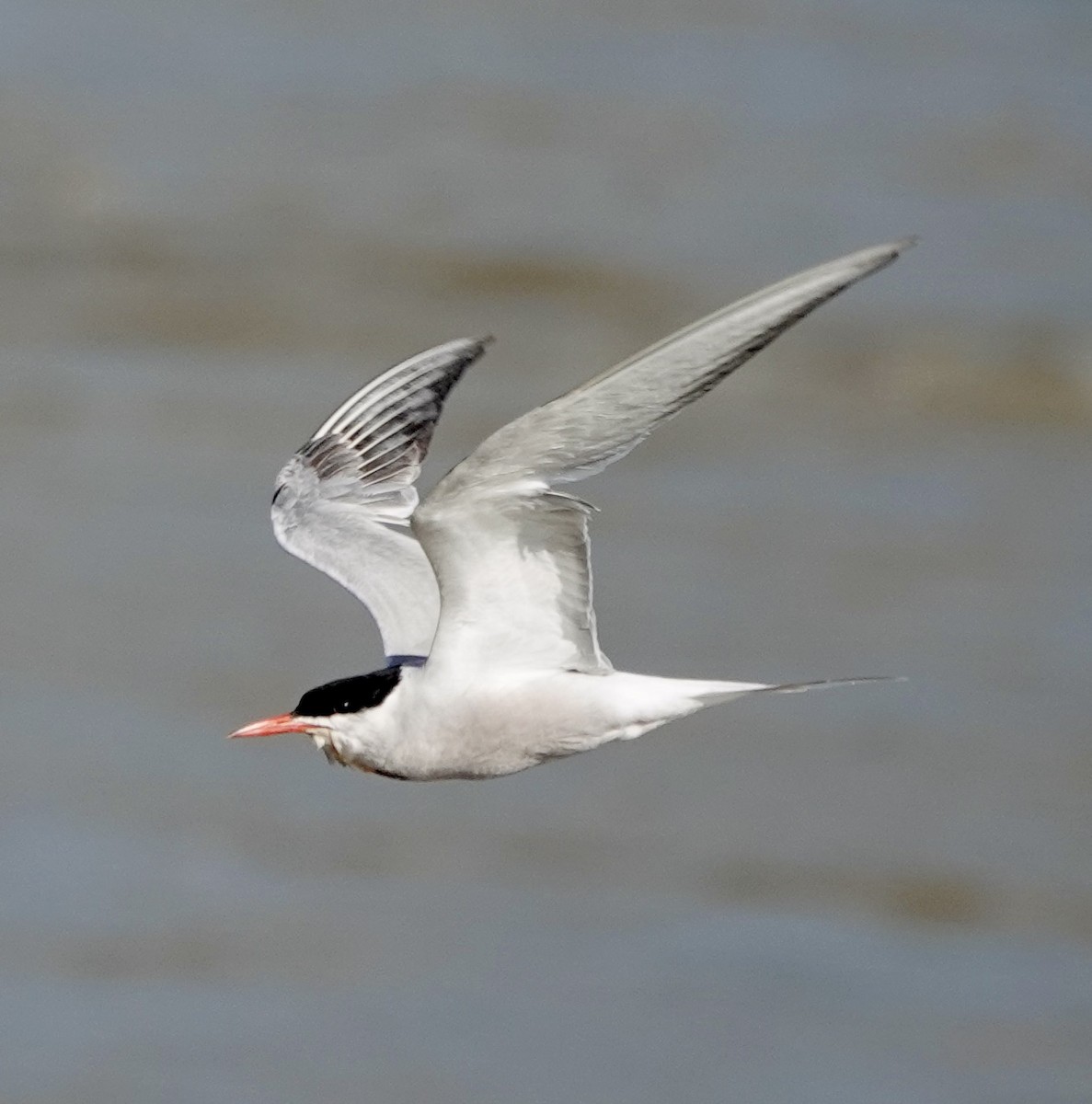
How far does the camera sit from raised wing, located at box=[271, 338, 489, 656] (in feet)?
21.1

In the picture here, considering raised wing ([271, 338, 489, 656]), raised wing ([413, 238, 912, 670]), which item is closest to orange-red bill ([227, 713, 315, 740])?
raised wing ([413, 238, 912, 670])

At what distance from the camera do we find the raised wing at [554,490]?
475 cm

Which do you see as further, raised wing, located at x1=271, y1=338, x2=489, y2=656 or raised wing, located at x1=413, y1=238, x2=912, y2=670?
raised wing, located at x1=271, y1=338, x2=489, y2=656

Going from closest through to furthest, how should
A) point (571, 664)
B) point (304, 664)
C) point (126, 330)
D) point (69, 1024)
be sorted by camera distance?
1. point (571, 664)
2. point (69, 1024)
3. point (304, 664)
4. point (126, 330)

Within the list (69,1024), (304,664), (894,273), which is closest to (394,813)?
(304,664)

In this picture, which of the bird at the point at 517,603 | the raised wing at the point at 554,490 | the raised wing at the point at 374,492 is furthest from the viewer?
the raised wing at the point at 374,492

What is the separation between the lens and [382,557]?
21.2 ft

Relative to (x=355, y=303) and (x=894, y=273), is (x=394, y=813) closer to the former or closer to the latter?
(x=355, y=303)

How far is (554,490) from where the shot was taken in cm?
536

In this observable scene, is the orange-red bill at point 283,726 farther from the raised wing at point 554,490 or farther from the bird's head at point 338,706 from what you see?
the raised wing at point 554,490

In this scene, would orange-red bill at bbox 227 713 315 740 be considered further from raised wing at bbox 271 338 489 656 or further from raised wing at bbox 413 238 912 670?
raised wing at bbox 271 338 489 656

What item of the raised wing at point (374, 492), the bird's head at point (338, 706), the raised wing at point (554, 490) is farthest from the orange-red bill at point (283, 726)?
the raised wing at point (374, 492)

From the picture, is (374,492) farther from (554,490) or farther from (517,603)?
(554,490)

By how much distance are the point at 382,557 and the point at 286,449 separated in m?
8.62
